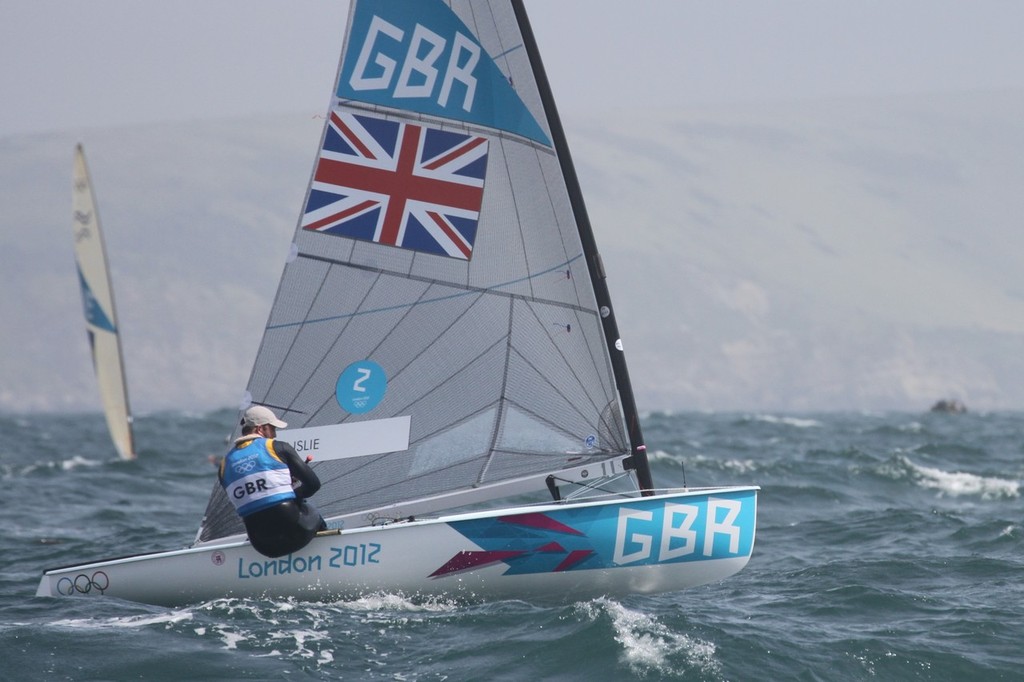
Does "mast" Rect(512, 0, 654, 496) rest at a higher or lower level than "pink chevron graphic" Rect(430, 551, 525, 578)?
higher

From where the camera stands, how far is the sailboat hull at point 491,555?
1029 cm

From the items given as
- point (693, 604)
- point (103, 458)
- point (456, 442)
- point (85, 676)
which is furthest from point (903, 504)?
point (103, 458)

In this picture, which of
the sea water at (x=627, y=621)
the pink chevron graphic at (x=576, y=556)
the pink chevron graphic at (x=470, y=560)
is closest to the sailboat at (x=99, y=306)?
the sea water at (x=627, y=621)

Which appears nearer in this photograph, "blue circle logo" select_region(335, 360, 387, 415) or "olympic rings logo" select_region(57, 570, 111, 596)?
"olympic rings logo" select_region(57, 570, 111, 596)

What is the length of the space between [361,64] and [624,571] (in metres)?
4.64

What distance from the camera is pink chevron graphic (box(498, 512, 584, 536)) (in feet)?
33.8

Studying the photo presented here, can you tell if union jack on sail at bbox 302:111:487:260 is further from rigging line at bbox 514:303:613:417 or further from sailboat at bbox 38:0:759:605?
rigging line at bbox 514:303:613:417

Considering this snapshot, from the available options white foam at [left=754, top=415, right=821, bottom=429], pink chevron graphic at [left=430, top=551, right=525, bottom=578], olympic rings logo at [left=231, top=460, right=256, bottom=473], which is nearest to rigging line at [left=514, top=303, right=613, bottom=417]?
pink chevron graphic at [left=430, top=551, right=525, bottom=578]

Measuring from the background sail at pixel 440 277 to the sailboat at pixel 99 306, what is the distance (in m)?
14.4

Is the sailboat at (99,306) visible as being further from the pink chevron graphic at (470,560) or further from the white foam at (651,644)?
the white foam at (651,644)

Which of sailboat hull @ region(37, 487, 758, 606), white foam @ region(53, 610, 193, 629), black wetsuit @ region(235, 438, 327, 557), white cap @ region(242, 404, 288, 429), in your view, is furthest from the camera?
sailboat hull @ region(37, 487, 758, 606)

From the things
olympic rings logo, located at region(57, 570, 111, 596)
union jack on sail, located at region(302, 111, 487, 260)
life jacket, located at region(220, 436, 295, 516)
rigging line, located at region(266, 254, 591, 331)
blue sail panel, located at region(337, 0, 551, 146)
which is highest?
blue sail panel, located at region(337, 0, 551, 146)

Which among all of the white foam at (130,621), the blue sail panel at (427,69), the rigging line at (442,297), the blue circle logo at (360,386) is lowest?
the white foam at (130,621)

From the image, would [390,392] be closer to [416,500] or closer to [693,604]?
[416,500]
